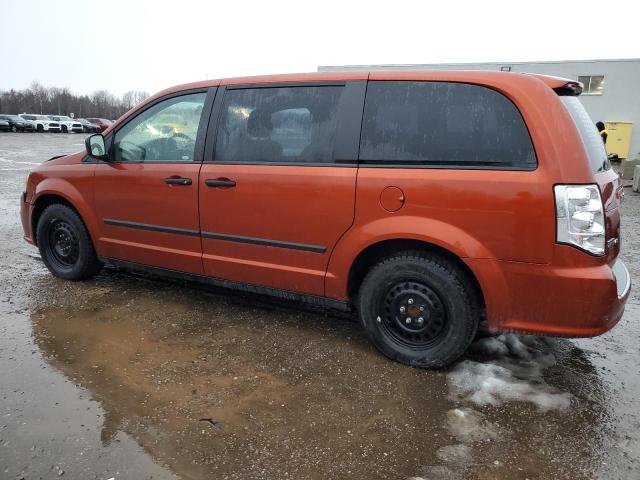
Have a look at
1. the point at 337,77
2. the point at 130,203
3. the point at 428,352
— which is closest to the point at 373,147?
the point at 337,77

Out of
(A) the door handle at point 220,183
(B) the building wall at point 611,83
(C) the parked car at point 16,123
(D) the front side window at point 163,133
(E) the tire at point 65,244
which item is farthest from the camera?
(C) the parked car at point 16,123

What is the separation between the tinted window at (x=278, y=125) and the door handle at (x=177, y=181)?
0.94ft

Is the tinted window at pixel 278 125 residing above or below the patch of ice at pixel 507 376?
above

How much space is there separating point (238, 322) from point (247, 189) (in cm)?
108

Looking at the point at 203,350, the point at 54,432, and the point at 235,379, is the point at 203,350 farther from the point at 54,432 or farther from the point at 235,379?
the point at 54,432

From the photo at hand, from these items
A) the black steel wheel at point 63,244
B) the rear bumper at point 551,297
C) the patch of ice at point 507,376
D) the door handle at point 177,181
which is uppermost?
the door handle at point 177,181

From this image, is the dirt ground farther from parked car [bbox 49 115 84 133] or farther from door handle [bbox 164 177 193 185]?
parked car [bbox 49 115 84 133]

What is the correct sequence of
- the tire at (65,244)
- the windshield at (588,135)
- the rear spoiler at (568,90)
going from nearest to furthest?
the windshield at (588,135)
the rear spoiler at (568,90)
the tire at (65,244)

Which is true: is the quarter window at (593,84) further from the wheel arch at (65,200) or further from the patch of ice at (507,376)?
the wheel arch at (65,200)

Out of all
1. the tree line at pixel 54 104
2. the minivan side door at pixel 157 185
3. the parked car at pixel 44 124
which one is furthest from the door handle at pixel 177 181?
the tree line at pixel 54 104

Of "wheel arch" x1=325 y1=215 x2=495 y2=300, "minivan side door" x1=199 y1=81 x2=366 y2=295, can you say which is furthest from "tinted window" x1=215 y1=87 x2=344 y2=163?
"wheel arch" x1=325 y1=215 x2=495 y2=300

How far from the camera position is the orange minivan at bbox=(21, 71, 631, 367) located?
270 centimetres

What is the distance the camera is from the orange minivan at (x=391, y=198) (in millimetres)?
2695

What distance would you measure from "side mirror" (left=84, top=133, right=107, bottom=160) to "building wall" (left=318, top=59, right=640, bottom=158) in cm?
2022
